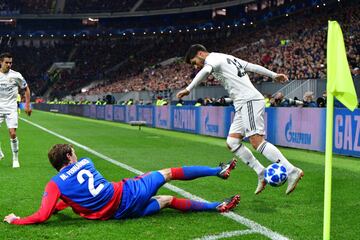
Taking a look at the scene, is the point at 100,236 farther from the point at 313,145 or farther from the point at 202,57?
the point at 313,145

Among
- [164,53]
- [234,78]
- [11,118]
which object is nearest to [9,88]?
[11,118]

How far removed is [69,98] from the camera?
63156 millimetres

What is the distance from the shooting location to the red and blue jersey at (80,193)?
202 inches

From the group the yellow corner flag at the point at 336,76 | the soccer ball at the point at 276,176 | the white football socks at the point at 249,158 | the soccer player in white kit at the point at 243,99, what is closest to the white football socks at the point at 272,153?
the soccer player in white kit at the point at 243,99

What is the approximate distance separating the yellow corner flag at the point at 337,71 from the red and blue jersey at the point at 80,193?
2.73 m

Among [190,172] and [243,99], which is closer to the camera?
[190,172]

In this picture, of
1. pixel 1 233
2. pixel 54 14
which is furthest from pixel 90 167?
pixel 54 14

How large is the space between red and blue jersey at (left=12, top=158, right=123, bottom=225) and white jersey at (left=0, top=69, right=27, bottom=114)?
532 cm

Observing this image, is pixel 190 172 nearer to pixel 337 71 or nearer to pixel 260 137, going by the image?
pixel 260 137

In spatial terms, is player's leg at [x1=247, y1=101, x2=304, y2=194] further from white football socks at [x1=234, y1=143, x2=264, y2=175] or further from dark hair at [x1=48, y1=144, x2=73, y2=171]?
dark hair at [x1=48, y1=144, x2=73, y2=171]

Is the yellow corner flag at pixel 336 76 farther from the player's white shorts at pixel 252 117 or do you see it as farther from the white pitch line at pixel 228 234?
the player's white shorts at pixel 252 117

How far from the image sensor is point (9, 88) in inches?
397

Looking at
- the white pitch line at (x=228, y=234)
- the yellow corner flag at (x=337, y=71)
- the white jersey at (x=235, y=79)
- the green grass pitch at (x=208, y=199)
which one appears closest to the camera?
the yellow corner flag at (x=337, y=71)

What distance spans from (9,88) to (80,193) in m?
5.59
